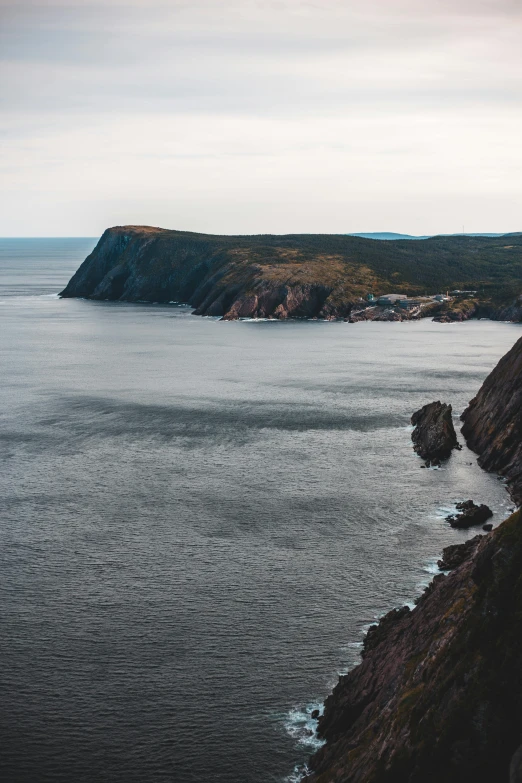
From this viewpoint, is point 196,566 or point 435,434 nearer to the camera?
point 196,566

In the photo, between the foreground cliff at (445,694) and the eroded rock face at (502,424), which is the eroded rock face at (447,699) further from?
the eroded rock face at (502,424)

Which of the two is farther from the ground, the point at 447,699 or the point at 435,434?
the point at 435,434

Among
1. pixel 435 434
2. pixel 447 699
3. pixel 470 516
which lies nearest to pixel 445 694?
pixel 447 699

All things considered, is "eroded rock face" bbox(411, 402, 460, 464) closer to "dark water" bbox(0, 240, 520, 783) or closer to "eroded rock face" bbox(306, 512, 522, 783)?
"dark water" bbox(0, 240, 520, 783)

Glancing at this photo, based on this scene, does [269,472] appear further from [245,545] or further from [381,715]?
[381,715]

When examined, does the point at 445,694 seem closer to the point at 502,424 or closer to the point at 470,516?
the point at 470,516

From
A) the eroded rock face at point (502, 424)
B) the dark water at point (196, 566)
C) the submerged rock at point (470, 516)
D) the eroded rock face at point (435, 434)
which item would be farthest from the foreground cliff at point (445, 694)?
the eroded rock face at point (435, 434)

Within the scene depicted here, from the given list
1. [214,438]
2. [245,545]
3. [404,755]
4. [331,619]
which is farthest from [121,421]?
[404,755]
